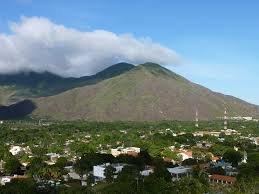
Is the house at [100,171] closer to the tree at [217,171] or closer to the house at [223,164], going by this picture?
the tree at [217,171]

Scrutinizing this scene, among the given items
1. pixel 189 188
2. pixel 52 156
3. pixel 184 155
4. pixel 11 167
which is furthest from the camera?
pixel 52 156

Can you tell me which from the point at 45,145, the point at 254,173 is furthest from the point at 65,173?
the point at 45,145

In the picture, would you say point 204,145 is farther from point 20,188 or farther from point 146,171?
point 20,188

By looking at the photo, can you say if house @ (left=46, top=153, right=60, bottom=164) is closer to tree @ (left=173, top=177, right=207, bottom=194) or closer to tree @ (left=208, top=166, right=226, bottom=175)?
tree @ (left=208, top=166, right=226, bottom=175)

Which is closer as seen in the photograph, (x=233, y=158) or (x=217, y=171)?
(x=217, y=171)

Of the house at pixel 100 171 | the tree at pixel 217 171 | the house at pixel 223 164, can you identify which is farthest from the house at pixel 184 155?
the house at pixel 100 171

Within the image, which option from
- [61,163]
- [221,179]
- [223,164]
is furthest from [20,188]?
[223,164]

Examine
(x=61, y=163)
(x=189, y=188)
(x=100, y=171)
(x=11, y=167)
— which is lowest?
(x=11, y=167)

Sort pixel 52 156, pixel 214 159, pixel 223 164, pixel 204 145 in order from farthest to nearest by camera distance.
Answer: pixel 204 145
pixel 52 156
pixel 214 159
pixel 223 164
